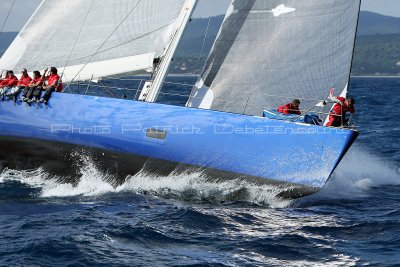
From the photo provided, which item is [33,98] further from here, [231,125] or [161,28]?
[231,125]

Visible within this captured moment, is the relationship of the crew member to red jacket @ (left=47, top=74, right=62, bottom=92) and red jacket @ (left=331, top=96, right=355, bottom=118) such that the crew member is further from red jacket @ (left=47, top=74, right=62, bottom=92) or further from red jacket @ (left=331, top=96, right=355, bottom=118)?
red jacket @ (left=47, top=74, right=62, bottom=92)

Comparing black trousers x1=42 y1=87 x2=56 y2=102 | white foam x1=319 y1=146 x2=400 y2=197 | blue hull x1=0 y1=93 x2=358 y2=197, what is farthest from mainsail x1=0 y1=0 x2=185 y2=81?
white foam x1=319 y1=146 x2=400 y2=197

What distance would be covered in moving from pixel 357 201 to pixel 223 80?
3086mm

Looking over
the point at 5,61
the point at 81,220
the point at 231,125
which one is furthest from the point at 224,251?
the point at 5,61

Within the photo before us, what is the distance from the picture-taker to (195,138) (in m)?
12.1

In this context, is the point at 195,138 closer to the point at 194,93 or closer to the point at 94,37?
the point at 194,93

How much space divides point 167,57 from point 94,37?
1609 millimetres

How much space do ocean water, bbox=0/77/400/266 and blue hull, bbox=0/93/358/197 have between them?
0.37 metres

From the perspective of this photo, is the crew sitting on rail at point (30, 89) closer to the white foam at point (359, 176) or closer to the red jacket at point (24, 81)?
the red jacket at point (24, 81)

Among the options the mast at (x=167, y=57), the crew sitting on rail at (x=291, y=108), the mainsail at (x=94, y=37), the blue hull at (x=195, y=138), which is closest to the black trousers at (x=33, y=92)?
the blue hull at (x=195, y=138)

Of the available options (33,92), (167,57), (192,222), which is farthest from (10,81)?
(192,222)

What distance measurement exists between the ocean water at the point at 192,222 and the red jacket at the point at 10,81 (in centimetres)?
164

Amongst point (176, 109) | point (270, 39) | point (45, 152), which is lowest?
point (45, 152)

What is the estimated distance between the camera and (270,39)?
12961 mm
